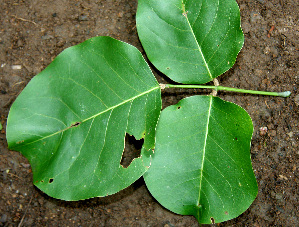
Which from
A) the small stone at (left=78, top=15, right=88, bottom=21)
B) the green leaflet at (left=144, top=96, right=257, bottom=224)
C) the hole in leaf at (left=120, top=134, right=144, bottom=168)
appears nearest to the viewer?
the green leaflet at (left=144, top=96, right=257, bottom=224)

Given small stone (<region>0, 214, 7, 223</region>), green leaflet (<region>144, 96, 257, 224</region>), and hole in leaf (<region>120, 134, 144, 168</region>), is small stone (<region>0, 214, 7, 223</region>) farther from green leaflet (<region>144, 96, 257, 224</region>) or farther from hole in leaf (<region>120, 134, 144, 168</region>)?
green leaflet (<region>144, 96, 257, 224</region>)

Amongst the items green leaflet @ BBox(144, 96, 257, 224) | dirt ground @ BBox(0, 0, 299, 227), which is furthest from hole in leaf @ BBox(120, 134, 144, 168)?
green leaflet @ BBox(144, 96, 257, 224)

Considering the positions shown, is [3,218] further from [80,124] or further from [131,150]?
[131,150]

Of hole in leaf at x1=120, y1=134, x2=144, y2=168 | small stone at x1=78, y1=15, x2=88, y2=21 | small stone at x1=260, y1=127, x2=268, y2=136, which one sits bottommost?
hole in leaf at x1=120, y1=134, x2=144, y2=168

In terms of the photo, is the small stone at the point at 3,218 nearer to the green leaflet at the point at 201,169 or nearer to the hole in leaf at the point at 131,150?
the hole in leaf at the point at 131,150

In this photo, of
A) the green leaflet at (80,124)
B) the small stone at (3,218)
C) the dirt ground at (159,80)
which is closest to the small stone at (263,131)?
the dirt ground at (159,80)

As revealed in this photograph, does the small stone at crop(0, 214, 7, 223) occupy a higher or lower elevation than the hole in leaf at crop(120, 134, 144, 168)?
lower

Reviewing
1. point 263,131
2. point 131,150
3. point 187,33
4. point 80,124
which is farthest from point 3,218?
point 263,131
